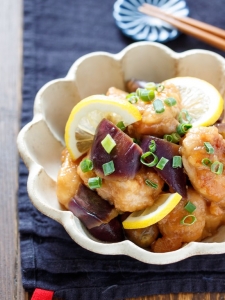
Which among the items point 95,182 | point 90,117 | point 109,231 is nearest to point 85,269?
point 109,231

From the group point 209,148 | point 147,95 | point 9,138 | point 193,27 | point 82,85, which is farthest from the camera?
point 193,27

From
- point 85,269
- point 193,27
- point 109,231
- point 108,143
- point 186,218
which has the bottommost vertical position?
point 85,269

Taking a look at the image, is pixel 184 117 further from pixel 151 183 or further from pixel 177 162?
pixel 151 183

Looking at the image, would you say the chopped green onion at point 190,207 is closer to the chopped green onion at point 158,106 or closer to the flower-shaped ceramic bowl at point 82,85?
the flower-shaped ceramic bowl at point 82,85

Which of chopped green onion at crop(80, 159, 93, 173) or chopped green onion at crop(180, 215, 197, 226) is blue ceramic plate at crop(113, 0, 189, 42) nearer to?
chopped green onion at crop(80, 159, 93, 173)

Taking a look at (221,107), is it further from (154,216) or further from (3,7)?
(3,7)

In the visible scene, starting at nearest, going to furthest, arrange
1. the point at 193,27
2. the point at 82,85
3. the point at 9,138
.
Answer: the point at 82,85 → the point at 9,138 → the point at 193,27
